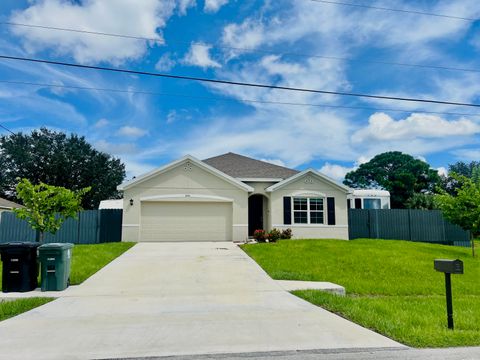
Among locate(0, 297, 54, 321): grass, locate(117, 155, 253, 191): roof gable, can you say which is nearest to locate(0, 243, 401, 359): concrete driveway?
locate(0, 297, 54, 321): grass

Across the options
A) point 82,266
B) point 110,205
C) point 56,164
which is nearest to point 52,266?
point 82,266

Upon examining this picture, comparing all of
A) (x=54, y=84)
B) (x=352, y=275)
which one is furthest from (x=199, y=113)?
(x=352, y=275)

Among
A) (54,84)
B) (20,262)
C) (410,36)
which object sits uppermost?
(410,36)

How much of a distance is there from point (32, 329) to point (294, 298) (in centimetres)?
482

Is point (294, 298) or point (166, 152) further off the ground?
point (166, 152)

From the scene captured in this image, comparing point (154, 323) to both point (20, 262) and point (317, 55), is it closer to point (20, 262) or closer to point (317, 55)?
point (20, 262)

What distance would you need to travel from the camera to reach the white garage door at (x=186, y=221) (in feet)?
60.7

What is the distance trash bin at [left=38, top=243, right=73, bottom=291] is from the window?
1367 cm

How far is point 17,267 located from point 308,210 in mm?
14934

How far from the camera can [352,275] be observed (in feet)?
34.6

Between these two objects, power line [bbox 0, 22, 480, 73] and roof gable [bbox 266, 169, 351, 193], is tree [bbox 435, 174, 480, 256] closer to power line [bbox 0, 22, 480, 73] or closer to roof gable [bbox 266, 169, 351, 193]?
roof gable [bbox 266, 169, 351, 193]

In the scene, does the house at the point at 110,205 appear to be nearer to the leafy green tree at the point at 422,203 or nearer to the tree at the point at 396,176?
the leafy green tree at the point at 422,203

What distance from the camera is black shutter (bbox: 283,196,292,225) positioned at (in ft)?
65.0

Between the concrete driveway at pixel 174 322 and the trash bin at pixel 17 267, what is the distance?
3.62 feet
